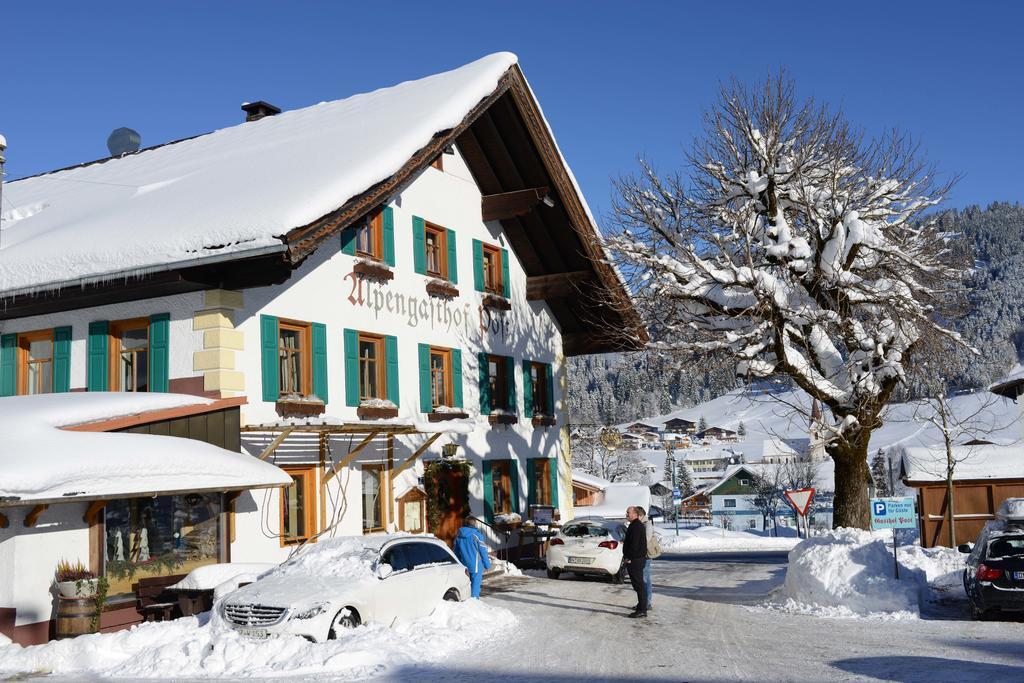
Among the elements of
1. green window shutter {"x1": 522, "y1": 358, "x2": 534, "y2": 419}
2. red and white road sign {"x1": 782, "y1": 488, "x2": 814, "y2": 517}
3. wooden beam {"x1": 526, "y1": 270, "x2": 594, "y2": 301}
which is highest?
wooden beam {"x1": 526, "y1": 270, "x2": 594, "y2": 301}

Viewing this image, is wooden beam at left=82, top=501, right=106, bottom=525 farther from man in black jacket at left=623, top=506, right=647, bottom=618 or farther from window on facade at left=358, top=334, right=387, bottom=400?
man in black jacket at left=623, top=506, right=647, bottom=618

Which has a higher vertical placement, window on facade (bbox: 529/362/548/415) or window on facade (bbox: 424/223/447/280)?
window on facade (bbox: 424/223/447/280)

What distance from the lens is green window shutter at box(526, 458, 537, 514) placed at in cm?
2639

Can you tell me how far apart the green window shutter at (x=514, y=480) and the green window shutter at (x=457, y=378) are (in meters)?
2.86

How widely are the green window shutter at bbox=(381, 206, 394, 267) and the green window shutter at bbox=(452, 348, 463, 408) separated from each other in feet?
10.1

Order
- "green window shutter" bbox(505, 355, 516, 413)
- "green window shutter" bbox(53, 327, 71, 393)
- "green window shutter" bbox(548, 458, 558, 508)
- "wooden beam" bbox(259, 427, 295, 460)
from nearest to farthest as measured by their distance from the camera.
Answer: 1. "wooden beam" bbox(259, 427, 295, 460)
2. "green window shutter" bbox(53, 327, 71, 393)
3. "green window shutter" bbox(505, 355, 516, 413)
4. "green window shutter" bbox(548, 458, 558, 508)

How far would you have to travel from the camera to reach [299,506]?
18.7 m

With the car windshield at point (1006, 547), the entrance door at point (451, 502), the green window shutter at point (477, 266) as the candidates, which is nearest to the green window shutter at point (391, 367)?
the entrance door at point (451, 502)

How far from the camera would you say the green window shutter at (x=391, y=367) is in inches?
834

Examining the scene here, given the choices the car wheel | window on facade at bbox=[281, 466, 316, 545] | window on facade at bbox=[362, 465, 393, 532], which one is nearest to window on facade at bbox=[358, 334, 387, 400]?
window on facade at bbox=[362, 465, 393, 532]

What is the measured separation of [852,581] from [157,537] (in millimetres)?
11303

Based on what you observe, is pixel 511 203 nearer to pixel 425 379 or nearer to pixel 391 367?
pixel 425 379

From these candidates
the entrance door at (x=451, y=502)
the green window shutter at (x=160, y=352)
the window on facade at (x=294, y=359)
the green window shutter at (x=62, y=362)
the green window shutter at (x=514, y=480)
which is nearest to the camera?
the green window shutter at (x=160, y=352)

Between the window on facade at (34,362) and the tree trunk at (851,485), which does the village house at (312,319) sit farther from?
the tree trunk at (851,485)
